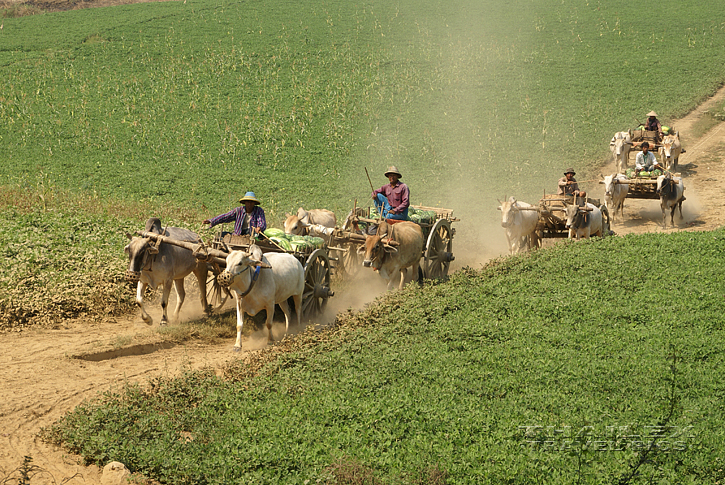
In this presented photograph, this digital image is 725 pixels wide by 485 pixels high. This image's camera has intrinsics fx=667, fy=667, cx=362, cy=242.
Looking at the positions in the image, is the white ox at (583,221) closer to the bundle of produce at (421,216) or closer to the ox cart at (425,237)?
the ox cart at (425,237)

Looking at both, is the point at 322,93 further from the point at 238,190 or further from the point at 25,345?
the point at 25,345

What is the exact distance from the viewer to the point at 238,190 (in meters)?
25.5

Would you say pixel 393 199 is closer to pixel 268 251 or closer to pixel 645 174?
pixel 268 251

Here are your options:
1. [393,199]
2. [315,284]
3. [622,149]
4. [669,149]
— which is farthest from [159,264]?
[669,149]

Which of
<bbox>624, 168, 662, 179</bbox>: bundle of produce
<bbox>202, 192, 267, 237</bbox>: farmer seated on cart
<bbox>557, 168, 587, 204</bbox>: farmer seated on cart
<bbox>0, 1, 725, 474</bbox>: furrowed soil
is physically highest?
<bbox>624, 168, 662, 179</bbox>: bundle of produce

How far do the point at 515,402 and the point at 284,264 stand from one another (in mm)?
5235

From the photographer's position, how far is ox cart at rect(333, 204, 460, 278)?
14953 mm

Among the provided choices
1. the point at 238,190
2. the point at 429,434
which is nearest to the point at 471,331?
the point at 429,434

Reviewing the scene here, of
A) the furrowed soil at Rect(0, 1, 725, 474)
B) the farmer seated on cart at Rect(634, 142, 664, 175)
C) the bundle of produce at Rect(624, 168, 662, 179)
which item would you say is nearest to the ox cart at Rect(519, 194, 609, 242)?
the bundle of produce at Rect(624, 168, 662, 179)

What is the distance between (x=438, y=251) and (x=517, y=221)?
3.10m

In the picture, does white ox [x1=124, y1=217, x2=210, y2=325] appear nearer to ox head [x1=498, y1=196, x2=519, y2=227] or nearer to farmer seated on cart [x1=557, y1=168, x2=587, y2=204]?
ox head [x1=498, y1=196, x2=519, y2=227]

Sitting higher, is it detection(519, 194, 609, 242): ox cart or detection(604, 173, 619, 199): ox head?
detection(604, 173, 619, 199): ox head

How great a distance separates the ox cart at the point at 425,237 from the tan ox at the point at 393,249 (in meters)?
0.60

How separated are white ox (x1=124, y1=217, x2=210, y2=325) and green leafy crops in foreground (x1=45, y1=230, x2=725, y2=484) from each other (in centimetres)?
289
